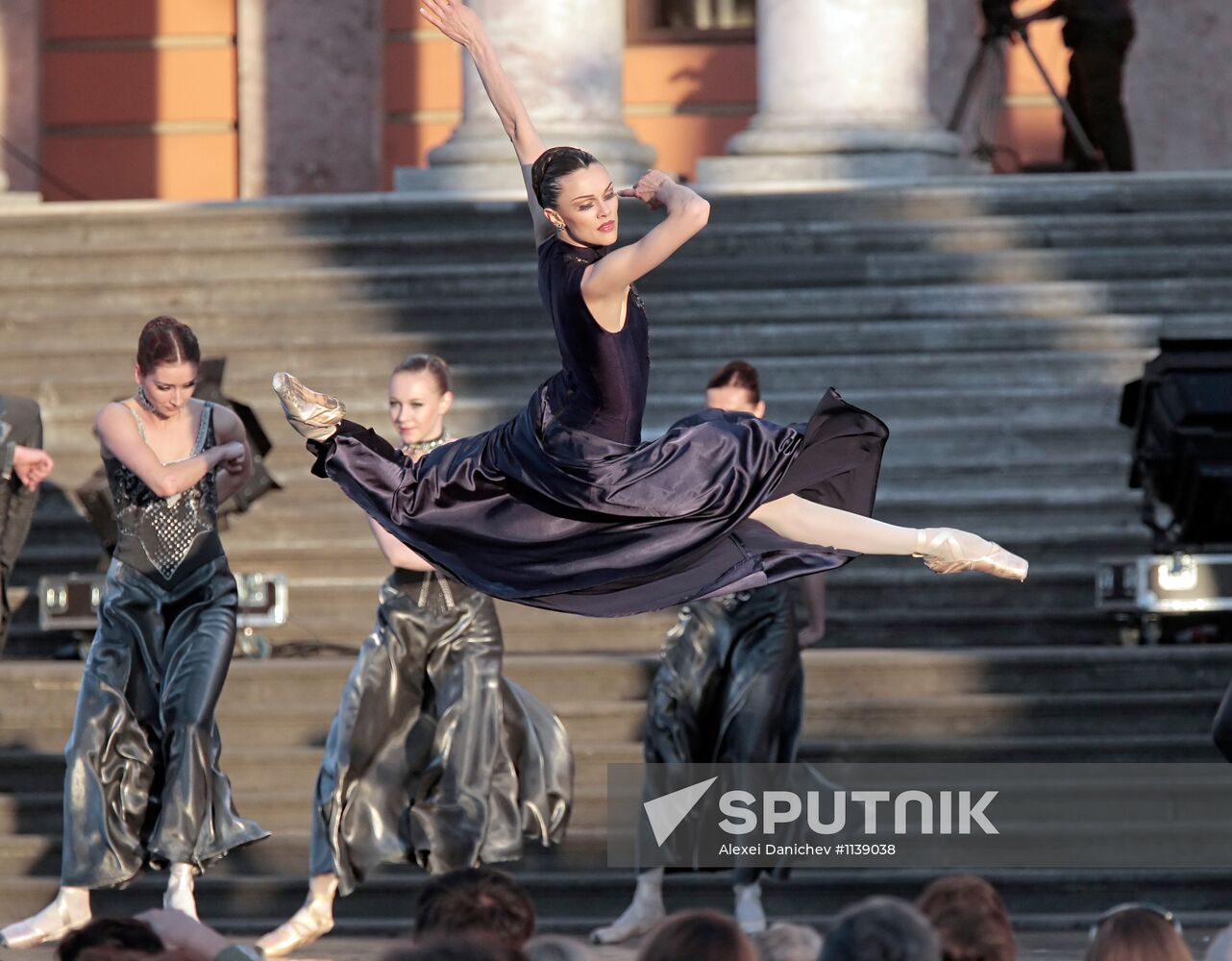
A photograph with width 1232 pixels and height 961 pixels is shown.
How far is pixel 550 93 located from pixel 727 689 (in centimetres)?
690

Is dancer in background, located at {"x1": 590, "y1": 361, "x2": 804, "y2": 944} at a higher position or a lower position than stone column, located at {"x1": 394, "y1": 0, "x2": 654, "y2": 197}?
lower

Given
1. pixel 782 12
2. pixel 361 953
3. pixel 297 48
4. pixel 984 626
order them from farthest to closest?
pixel 297 48, pixel 782 12, pixel 984 626, pixel 361 953

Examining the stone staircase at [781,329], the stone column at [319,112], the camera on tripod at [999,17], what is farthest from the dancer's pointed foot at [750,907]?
the stone column at [319,112]

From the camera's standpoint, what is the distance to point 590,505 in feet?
21.3

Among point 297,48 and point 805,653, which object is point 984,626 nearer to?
point 805,653

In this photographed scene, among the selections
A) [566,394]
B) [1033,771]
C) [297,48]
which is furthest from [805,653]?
[297,48]

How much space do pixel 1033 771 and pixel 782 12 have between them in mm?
6813

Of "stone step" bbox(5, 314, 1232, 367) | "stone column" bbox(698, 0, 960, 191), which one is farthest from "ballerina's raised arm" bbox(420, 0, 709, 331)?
"stone column" bbox(698, 0, 960, 191)

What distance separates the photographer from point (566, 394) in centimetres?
659

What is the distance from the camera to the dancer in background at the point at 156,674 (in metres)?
8.70

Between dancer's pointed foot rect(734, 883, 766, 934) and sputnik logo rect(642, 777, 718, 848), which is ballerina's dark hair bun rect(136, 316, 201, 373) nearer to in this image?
sputnik logo rect(642, 777, 718, 848)

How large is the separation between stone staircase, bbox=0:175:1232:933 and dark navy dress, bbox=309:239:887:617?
319cm

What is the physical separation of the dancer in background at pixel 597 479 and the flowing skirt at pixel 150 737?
2.28m

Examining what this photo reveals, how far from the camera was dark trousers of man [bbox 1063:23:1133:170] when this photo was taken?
642 inches
